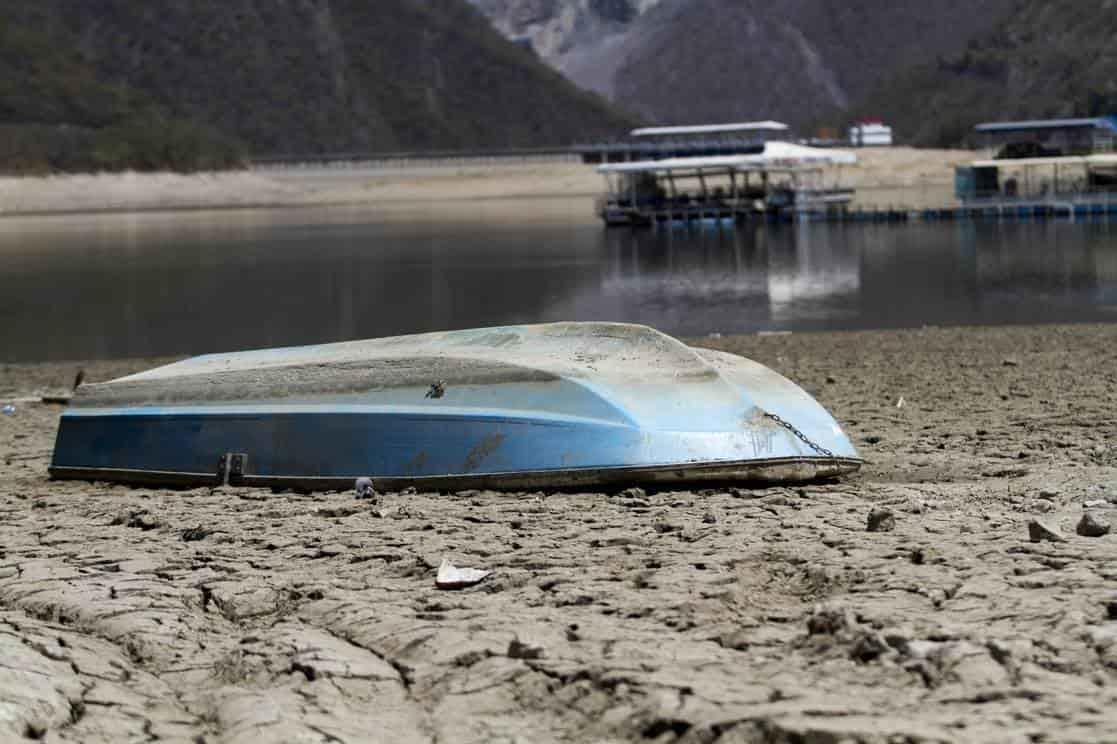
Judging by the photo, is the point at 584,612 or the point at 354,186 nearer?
the point at 584,612

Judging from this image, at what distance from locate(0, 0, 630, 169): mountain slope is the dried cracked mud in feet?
449

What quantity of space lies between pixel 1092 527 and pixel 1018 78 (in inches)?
5355

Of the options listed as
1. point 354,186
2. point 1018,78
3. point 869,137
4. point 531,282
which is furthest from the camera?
point 1018,78

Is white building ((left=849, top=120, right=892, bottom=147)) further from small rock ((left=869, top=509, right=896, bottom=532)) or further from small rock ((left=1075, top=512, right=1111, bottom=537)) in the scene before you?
small rock ((left=1075, top=512, right=1111, bottom=537))

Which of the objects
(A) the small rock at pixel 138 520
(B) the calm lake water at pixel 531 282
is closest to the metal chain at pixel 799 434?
(A) the small rock at pixel 138 520

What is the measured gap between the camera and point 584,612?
6.01 metres

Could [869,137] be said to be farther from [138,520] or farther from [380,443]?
[138,520]

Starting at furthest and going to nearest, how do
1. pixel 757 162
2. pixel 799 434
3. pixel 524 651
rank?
pixel 757 162 → pixel 799 434 → pixel 524 651

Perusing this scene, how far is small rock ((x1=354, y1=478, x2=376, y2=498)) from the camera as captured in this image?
873 cm

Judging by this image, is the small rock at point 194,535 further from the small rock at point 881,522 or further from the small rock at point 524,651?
the small rock at point 881,522

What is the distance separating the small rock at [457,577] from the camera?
650 centimetres

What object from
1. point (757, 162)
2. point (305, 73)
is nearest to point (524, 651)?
point (757, 162)

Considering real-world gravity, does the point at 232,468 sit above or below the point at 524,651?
above

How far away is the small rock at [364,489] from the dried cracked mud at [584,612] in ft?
0.50
